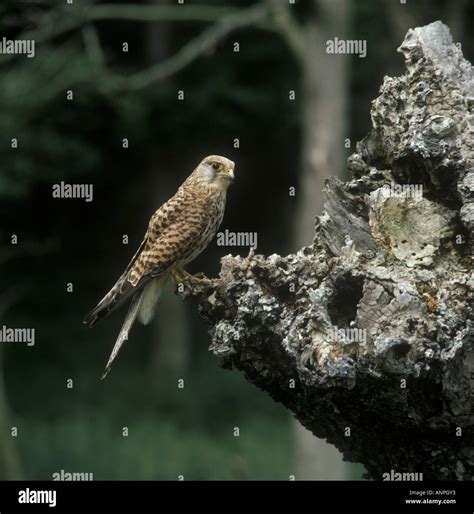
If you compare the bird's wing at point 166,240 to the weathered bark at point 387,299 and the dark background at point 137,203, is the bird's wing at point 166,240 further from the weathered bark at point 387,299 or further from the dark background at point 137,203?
the dark background at point 137,203

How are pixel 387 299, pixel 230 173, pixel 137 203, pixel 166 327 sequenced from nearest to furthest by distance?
pixel 387 299, pixel 230 173, pixel 166 327, pixel 137 203

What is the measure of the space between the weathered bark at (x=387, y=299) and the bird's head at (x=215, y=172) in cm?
76

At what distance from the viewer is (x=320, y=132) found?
10633mm

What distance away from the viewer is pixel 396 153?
4539 millimetres

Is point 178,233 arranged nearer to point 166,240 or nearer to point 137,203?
point 166,240

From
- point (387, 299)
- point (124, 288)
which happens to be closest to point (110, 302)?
point (124, 288)

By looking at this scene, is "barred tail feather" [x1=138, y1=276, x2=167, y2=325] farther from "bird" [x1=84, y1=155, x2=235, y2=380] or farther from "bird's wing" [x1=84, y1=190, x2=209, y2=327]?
"bird's wing" [x1=84, y1=190, x2=209, y2=327]

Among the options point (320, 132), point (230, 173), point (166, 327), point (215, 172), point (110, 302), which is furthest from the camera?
point (166, 327)

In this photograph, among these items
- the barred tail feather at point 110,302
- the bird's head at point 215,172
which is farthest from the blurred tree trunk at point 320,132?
the barred tail feather at point 110,302

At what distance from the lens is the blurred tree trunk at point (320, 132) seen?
34.2ft

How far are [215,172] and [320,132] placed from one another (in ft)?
18.1

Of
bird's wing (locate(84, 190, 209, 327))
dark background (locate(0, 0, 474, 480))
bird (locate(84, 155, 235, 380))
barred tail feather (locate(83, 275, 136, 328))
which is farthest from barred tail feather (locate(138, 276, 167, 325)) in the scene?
dark background (locate(0, 0, 474, 480))
